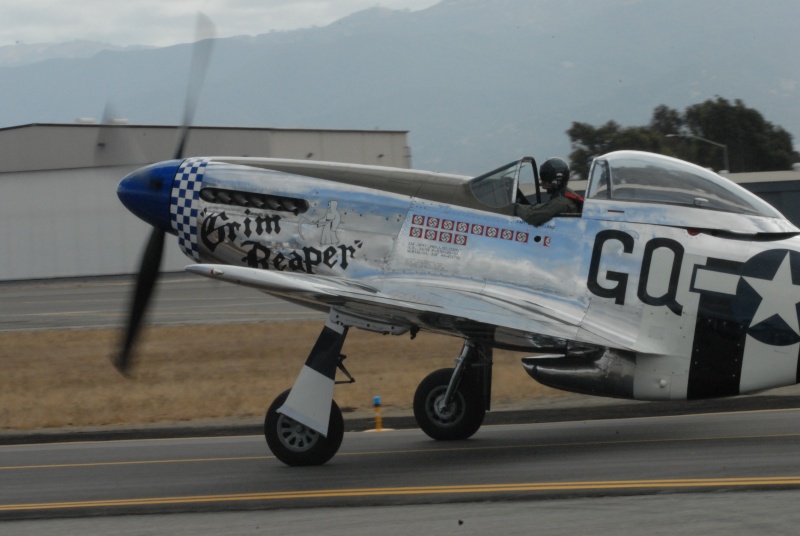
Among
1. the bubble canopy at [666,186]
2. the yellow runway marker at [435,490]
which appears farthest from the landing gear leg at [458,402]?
the yellow runway marker at [435,490]

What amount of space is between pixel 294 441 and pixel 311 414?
0.35 m

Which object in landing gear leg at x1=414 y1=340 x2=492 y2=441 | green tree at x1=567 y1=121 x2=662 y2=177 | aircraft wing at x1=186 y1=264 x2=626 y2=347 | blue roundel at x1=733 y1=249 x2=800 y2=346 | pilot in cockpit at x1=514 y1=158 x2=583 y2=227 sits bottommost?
landing gear leg at x1=414 y1=340 x2=492 y2=441

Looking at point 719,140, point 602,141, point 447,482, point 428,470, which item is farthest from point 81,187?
point 719,140

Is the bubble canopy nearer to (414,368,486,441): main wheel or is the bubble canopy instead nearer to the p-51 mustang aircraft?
the p-51 mustang aircraft

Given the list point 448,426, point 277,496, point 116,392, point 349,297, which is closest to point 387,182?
point 349,297

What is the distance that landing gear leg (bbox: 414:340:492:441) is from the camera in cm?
1087

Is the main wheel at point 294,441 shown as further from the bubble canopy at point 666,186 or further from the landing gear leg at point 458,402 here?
the bubble canopy at point 666,186

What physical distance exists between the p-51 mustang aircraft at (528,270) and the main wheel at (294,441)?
0.05 feet

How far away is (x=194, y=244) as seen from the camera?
10852 mm

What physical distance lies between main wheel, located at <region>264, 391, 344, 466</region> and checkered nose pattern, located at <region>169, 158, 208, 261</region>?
2198mm

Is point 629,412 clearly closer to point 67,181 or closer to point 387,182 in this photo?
point 387,182

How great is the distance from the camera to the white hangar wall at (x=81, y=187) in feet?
144

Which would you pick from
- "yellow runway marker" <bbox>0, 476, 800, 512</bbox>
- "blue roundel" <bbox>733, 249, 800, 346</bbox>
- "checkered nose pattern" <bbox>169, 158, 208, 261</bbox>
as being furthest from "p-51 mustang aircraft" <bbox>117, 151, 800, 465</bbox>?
"yellow runway marker" <bbox>0, 476, 800, 512</bbox>

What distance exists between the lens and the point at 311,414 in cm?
954
